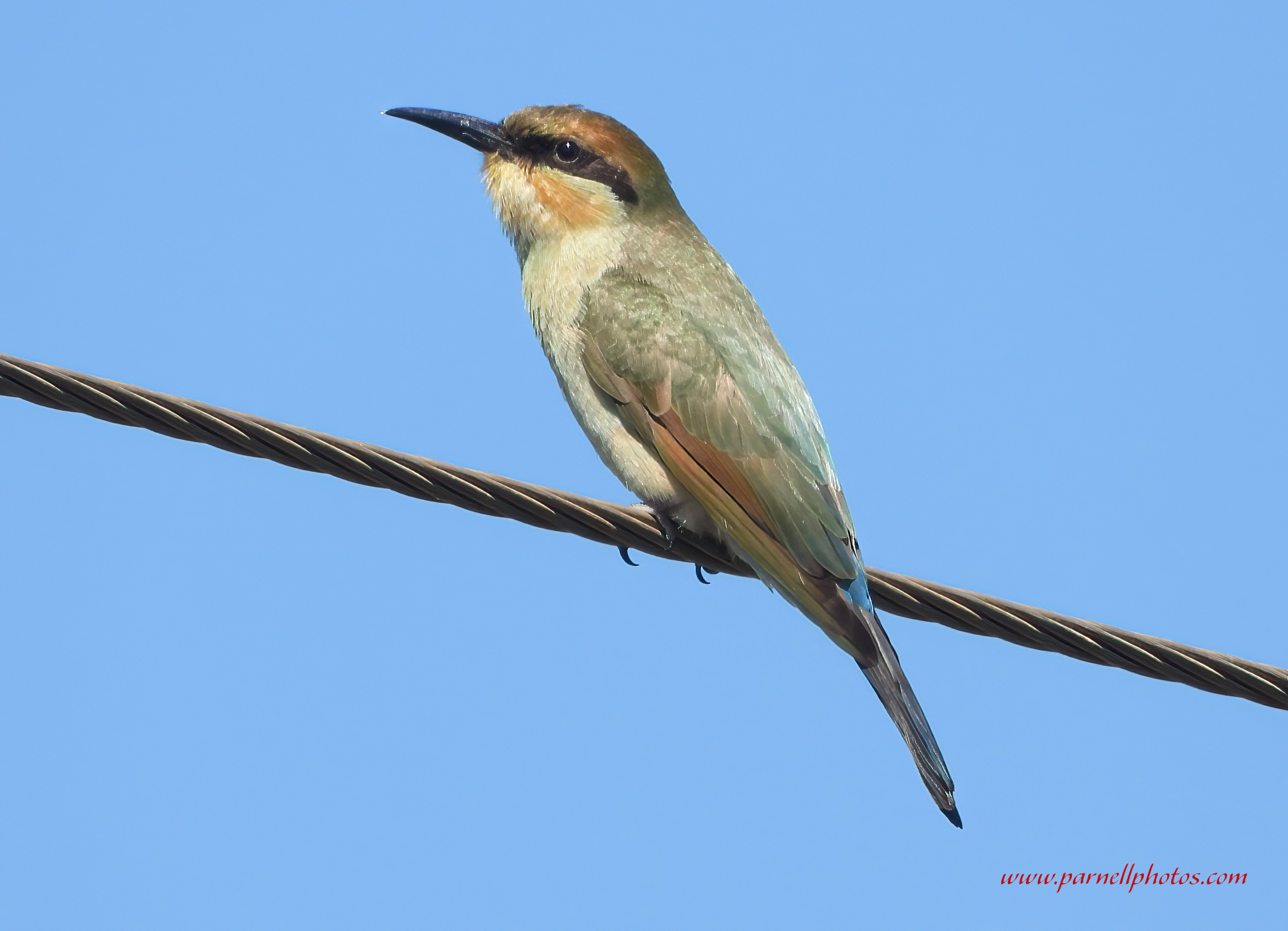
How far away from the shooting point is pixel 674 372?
14.9 feet

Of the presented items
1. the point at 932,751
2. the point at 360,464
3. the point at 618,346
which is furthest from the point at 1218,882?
the point at 360,464

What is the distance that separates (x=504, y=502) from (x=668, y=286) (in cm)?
177

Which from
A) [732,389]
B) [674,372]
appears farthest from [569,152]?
[732,389]

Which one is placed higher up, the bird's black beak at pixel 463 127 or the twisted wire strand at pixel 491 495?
the bird's black beak at pixel 463 127

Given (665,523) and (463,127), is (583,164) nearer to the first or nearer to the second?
(463,127)

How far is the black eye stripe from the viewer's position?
5.21 meters

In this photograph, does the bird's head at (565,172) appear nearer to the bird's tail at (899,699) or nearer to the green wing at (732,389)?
the green wing at (732,389)

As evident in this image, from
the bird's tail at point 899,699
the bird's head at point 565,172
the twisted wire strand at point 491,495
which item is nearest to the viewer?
the twisted wire strand at point 491,495

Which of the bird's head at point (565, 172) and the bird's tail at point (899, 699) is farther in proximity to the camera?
the bird's head at point (565, 172)

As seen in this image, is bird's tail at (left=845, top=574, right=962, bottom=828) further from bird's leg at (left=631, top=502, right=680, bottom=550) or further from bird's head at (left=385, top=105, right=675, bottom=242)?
bird's head at (left=385, top=105, right=675, bottom=242)

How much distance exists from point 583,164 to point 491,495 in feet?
7.82

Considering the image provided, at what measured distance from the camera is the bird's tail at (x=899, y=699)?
12.3ft

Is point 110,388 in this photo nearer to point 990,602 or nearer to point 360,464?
point 360,464

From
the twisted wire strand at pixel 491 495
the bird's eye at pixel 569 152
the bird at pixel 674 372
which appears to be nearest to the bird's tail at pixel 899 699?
the bird at pixel 674 372
